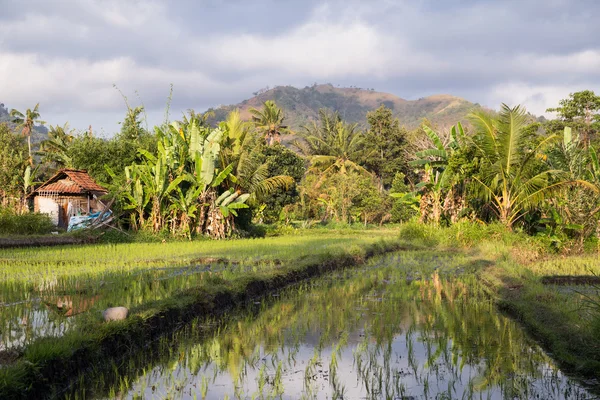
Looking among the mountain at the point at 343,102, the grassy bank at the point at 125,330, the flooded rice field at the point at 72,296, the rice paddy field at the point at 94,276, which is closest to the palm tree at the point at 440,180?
the rice paddy field at the point at 94,276

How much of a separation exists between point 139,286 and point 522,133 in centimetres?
1165

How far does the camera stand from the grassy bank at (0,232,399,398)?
12.3 ft

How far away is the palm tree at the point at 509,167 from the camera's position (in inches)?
586

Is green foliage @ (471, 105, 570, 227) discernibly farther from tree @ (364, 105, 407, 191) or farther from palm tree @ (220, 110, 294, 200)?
tree @ (364, 105, 407, 191)

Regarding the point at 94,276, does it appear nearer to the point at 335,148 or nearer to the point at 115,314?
the point at 115,314

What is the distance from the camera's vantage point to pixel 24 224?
17.1 m

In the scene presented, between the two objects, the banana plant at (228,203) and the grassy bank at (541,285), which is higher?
the banana plant at (228,203)

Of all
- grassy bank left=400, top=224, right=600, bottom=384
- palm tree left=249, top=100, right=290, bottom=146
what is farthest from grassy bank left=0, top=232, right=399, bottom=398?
palm tree left=249, top=100, right=290, bottom=146

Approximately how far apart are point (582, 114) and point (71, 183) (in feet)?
82.7

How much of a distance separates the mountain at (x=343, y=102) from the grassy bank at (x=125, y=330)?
112297 mm

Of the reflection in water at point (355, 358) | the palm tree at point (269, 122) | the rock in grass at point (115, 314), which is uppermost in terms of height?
the palm tree at point (269, 122)

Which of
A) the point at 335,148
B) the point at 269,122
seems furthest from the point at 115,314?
the point at 269,122

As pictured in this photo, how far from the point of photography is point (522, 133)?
1536 centimetres

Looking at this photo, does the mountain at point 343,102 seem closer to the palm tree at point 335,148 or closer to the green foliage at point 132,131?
the palm tree at point 335,148
